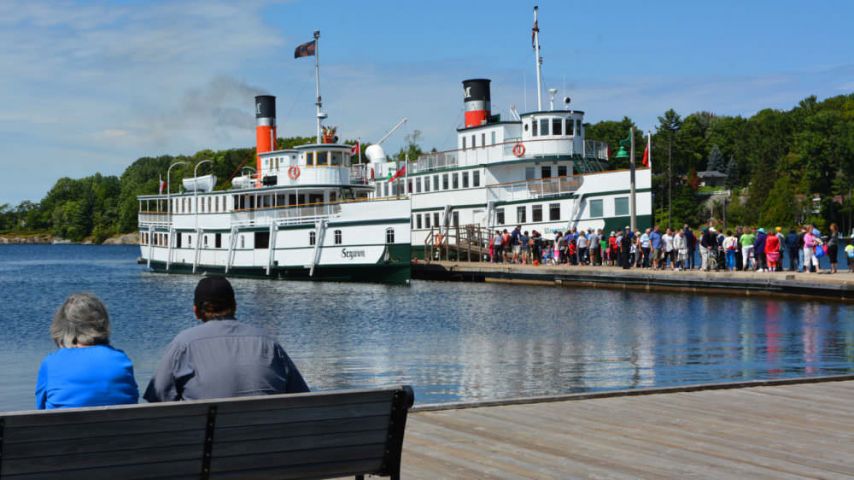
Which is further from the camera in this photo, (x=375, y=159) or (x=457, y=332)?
(x=375, y=159)

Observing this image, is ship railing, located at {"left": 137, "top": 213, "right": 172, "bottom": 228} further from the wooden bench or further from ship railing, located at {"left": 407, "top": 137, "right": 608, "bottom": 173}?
the wooden bench

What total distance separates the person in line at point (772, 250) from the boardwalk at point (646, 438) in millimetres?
26154

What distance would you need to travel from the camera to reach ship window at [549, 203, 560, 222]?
2055 inches

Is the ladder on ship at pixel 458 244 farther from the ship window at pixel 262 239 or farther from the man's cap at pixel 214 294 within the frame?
the man's cap at pixel 214 294

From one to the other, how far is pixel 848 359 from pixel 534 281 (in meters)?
28.1

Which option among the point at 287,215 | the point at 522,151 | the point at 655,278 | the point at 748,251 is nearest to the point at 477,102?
the point at 522,151

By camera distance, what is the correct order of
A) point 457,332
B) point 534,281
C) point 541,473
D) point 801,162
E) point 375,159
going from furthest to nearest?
point 801,162, point 375,159, point 534,281, point 457,332, point 541,473

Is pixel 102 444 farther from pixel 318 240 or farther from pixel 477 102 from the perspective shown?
pixel 477 102

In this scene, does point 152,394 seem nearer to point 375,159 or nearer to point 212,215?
point 212,215

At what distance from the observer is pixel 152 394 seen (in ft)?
19.2

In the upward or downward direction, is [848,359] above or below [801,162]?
below

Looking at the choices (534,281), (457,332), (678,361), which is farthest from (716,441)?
(534,281)

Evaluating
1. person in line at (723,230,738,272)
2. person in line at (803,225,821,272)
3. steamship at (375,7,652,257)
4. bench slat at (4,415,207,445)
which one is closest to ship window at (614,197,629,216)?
steamship at (375,7,652,257)

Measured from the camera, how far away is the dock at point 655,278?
32.8 metres
